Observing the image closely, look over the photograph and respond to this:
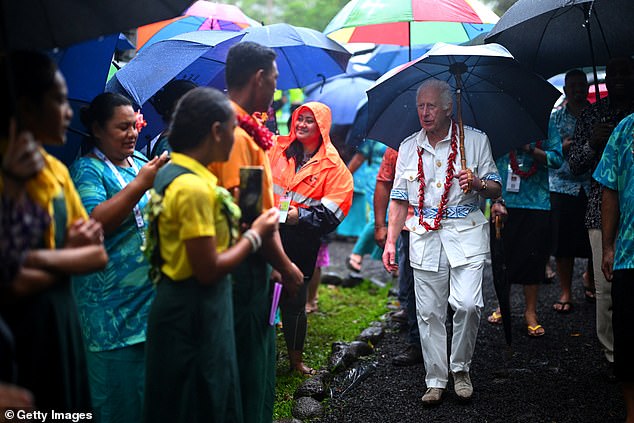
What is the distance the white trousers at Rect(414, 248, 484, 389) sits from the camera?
15.0 ft

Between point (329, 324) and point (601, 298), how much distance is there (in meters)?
2.76

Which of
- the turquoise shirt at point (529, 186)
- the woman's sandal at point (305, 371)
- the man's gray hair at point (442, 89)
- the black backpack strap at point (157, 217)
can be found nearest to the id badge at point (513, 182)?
the turquoise shirt at point (529, 186)

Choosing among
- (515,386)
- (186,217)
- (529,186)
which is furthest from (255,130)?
(529,186)

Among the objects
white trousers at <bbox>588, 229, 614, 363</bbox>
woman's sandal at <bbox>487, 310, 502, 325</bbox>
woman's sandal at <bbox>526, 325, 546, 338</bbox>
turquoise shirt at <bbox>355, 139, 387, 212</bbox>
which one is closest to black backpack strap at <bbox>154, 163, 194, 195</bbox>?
white trousers at <bbox>588, 229, 614, 363</bbox>

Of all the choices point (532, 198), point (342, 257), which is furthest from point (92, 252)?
point (342, 257)

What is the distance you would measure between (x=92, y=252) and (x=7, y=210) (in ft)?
1.32

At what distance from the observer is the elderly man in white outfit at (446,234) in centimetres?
460

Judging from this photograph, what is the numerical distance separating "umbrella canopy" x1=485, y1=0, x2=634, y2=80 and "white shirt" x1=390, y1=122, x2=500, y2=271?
89cm

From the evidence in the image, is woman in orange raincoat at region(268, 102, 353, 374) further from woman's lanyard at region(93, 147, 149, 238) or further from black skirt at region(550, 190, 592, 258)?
black skirt at region(550, 190, 592, 258)

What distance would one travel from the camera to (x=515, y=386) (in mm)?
4922

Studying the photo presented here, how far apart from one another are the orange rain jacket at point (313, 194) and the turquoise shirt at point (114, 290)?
1.53 m

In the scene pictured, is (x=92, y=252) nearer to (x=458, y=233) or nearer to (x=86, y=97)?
(x=86, y=97)

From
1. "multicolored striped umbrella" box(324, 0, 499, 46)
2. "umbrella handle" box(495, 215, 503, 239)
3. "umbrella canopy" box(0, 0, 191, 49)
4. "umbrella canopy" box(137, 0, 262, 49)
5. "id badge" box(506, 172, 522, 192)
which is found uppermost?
"umbrella canopy" box(137, 0, 262, 49)

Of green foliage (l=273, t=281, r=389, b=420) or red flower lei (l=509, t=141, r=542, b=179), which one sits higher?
red flower lei (l=509, t=141, r=542, b=179)
